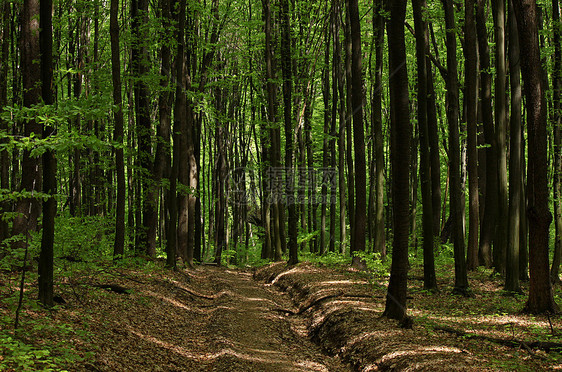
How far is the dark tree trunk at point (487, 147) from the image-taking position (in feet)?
48.4

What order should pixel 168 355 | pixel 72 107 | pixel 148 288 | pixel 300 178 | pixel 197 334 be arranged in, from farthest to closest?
pixel 300 178
pixel 148 288
pixel 197 334
pixel 168 355
pixel 72 107

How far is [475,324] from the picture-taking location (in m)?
8.59

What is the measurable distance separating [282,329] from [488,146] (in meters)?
9.29

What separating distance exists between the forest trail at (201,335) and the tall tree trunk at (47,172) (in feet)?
4.33

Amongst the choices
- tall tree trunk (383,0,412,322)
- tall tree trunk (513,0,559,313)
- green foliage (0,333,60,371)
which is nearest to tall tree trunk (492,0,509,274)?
tall tree trunk (513,0,559,313)

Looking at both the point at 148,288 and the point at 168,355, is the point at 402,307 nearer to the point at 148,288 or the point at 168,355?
the point at 168,355

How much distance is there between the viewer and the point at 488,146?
1465 cm

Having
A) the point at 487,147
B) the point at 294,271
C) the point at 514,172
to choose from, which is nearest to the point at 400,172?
the point at 514,172

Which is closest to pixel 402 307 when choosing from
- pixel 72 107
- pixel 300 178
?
pixel 72 107

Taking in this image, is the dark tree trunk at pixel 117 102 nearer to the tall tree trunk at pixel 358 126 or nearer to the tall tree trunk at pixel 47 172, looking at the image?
the tall tree trunk at pixel 47 172

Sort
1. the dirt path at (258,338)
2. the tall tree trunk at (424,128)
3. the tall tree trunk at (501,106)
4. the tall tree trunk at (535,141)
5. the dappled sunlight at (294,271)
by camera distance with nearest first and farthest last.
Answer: the dirt path at (258,338), the tall tree trunk at (535,141), the tall tree trunk at (424,128), the tall tree trunk at (501,106), the dappled sunlight at (294,271)

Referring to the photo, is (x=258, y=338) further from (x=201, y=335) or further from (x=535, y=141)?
(x=535, y=141)

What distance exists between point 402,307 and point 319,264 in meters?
10.3

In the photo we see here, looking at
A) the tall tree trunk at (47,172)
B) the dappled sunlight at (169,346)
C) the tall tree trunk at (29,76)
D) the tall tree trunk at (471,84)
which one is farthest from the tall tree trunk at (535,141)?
the tall tree trunk at (29,76)
